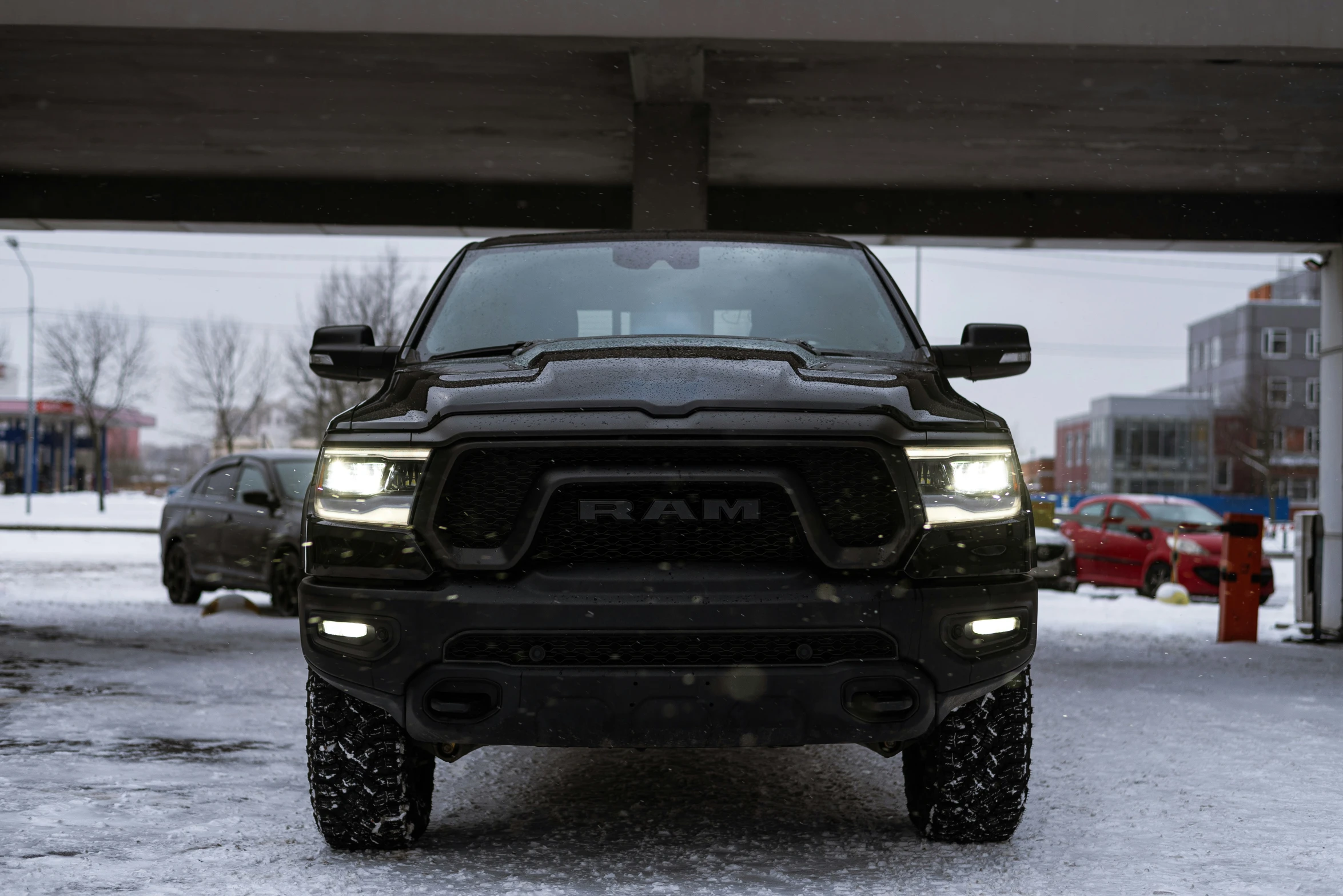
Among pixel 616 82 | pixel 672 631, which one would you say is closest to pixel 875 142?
pixel 616 82

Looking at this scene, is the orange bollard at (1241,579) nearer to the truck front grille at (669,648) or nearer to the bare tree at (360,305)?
the truck front grille at (669,648)

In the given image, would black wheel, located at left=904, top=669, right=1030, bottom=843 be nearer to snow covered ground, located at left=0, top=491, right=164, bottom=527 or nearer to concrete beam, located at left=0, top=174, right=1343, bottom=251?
concrete beam, located at left=0, top=174, right=1343, bottom=251

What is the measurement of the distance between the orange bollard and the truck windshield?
7197 mm

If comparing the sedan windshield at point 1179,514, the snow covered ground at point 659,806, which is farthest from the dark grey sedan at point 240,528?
the sedan windshield at point 1179,514

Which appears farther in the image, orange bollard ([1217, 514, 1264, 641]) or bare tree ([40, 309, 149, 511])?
bare tree ([40, 309, 149, 511])

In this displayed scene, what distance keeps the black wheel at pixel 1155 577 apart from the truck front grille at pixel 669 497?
1481 cm

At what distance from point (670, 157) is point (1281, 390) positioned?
224ft

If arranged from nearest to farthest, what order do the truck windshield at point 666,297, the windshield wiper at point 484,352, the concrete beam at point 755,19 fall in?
the windshield wiper at point 484,352 → the truck windshield at point 666,297 → the concrete beam at point 755,19

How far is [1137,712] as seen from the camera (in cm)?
681

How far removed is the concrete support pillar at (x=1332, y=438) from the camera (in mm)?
11562

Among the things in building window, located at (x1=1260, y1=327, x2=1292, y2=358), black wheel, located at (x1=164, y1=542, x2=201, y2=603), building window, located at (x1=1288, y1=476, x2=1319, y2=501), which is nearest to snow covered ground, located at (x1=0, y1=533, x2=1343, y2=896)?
black wheel, located at (x1=164, y1=542, x2=201, y2=603)

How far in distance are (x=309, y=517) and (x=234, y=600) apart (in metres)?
9.09

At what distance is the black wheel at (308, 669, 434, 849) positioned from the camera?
360 centimetres

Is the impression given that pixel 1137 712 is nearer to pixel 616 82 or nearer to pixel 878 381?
pixel 878 381
